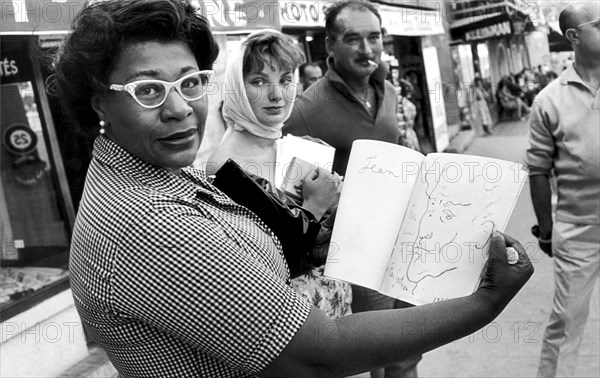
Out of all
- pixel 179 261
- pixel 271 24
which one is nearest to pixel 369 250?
pixel 179 261

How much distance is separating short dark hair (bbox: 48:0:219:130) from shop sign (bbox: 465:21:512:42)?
1821cm

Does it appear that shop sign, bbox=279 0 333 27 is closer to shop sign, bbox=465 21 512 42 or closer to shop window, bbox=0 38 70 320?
shop window, bbox=0 38 70 320

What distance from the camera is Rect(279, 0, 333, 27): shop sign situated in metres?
6.81

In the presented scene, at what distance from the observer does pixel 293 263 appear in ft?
6.20

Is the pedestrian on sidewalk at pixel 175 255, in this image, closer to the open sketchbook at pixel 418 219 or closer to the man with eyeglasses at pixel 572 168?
the open sketchbook at pixel 418 219

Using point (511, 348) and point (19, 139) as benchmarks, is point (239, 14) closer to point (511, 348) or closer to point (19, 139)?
point (19, 139)

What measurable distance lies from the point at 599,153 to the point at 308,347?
251 cm

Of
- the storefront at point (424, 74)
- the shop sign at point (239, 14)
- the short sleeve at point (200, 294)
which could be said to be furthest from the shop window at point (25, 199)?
the storefront at point (424, 74)

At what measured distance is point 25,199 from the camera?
14.2 feet

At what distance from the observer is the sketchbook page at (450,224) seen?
5.10 ft

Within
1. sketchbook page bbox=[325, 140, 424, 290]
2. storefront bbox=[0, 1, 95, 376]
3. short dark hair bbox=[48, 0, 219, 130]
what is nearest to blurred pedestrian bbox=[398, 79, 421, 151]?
storefront bbox=[0, 1, 95, 376]

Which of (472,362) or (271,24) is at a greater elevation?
(271,24)

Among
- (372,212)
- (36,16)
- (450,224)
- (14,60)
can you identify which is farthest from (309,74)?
(450,224)

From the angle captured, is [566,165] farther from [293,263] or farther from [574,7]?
[293,263]
